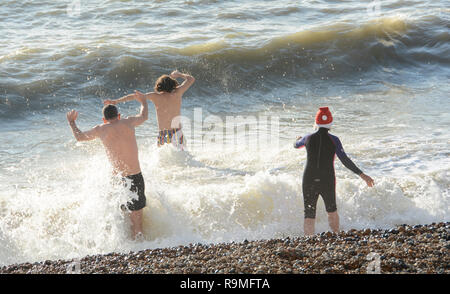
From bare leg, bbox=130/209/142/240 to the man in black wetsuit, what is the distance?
6.76ft

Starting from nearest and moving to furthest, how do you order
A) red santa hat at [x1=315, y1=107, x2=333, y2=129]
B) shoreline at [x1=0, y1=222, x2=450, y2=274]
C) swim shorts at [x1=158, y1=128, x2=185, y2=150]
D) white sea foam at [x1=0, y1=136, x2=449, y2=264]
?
shoreline at [x1=0, y1=222, x2=450, y2=274]
red santa hat at [x1=315, y1=107, x2=333, y2=129]
white sea foam at [x1=0, y1=136, x2=449, y2=264]
swim shorts at [x1=158, y1=128, x2=185, y2=150]

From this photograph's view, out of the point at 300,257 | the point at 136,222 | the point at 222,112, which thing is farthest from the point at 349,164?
the point at 222,112

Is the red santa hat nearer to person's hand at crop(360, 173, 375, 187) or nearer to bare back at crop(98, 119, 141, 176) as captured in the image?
person's hand at crop(360, 173, 375, 187)

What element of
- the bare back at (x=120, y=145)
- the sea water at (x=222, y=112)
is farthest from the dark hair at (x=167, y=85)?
the bare back at (x=120, y=145)

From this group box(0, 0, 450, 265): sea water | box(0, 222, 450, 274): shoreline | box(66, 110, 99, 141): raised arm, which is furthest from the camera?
box(0, 0, 450, 265): sea water

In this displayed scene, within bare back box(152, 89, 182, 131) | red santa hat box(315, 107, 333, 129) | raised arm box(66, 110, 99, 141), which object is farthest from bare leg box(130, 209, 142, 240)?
red santa hat box(315, 107, 333, 129)

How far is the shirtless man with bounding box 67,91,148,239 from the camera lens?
6461 millimetres

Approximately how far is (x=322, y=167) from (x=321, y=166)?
0.06ft

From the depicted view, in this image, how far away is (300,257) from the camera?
503 centimetres

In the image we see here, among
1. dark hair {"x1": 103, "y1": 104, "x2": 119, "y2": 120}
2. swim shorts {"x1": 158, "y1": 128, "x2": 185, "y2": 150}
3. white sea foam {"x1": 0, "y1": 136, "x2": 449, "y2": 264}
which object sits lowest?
white sea foam {"x1": 0, "y1": 136, "x2": 449, "y2": 264}

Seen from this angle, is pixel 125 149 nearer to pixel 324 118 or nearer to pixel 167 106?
pixel 167 106

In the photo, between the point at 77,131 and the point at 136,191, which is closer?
the point at 77,131

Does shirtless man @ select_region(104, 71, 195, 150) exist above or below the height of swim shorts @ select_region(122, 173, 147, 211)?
above

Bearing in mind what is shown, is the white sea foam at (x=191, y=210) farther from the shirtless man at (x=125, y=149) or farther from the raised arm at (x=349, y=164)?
the raised arm at (x=349, y=164)
